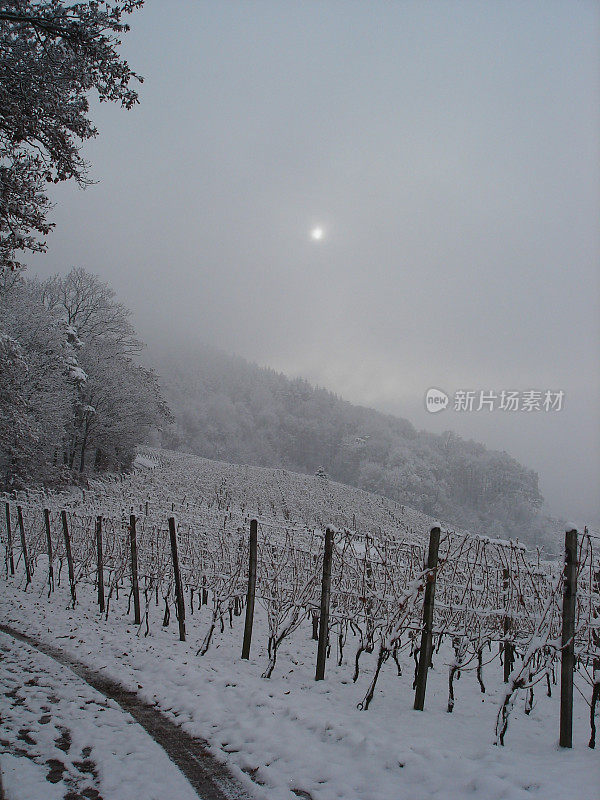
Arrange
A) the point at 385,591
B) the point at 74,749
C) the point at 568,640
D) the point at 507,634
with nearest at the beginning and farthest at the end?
the point at 568,640 < the point at 74,749 < the point at 507,634 < the point at 385,591

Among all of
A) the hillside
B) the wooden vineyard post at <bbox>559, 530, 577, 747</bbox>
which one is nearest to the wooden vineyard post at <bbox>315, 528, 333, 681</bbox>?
the wooden vineyard post at <bbox>559, 530, 577, 747</bbox>

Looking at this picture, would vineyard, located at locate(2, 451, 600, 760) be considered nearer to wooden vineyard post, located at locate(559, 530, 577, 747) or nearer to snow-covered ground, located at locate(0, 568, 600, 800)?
wooden vineyard post, located at locate(559, 530, 577, 747)

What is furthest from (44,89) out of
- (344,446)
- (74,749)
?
(344,446)

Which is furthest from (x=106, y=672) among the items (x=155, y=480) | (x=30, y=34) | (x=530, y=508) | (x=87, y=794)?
(x=530, y=508)

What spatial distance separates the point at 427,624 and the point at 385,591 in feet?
4.22

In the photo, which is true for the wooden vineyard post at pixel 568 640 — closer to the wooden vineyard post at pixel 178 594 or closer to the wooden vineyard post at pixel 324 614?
the wooden vineyard post at pixel 324 614

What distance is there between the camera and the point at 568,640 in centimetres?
388

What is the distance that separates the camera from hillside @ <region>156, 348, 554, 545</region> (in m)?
84.8

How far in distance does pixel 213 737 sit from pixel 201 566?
5.85m

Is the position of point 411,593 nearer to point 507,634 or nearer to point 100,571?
point 507,634

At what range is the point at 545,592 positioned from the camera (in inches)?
226

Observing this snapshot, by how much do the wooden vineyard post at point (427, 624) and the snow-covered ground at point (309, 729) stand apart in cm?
22

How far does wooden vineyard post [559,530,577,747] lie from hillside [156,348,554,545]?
7167 centimetres

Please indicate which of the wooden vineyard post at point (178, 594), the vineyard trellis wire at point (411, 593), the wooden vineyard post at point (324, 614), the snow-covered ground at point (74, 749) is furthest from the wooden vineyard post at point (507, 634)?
the wooden vineyard post at point (178, 594)
